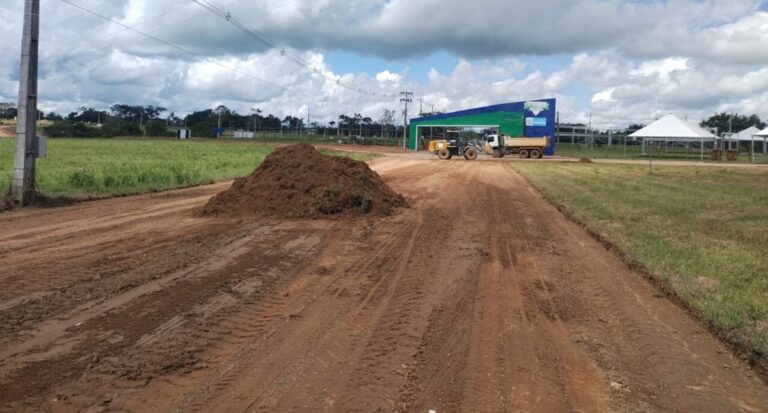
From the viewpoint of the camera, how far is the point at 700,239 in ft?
39.5

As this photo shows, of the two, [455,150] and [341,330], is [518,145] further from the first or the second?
[341,330]

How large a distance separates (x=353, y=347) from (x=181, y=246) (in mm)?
5800

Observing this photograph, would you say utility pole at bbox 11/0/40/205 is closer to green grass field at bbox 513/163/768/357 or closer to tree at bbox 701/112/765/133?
green grass field at bbox 513/163/768/357

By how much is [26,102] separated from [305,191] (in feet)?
24.5

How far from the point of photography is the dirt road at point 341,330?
4668 mm

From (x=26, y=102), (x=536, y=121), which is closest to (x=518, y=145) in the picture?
(x=536, y=121)

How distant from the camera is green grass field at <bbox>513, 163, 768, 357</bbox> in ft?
23.4

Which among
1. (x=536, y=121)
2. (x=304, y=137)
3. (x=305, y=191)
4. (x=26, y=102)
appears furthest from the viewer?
(x=304, y=137)

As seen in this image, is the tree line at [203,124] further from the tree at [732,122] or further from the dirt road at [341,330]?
the dirt road at [341,330]

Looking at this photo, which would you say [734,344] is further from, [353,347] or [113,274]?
[113,274]

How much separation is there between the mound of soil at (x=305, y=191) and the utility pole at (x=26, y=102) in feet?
16.0

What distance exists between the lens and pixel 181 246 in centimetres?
1055

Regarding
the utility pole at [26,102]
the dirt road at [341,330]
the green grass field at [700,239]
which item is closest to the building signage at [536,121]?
the green grass field at [700,239]

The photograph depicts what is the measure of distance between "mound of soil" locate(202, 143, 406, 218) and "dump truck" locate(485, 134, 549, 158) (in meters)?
44.7
